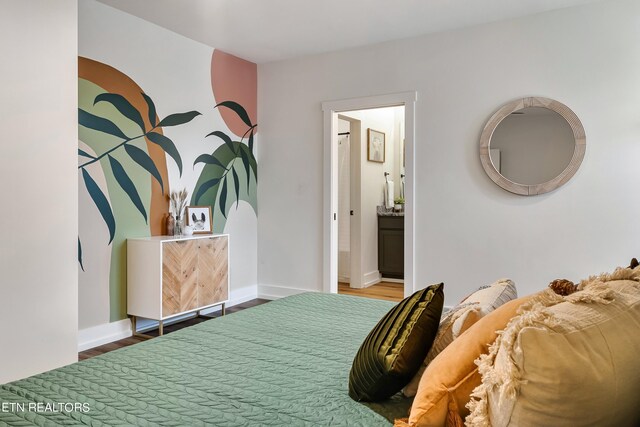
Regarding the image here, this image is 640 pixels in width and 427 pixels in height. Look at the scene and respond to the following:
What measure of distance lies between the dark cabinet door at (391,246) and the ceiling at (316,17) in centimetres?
268

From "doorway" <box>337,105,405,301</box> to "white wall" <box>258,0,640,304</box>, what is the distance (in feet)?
3.40

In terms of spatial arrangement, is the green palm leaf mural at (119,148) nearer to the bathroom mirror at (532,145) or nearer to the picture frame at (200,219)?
the picture frame at (200,219)

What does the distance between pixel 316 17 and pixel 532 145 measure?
216 centimetres

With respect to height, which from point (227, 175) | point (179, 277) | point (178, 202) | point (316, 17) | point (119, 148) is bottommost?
point (179, 277)

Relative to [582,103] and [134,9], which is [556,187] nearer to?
[582,103]

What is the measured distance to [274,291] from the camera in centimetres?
536

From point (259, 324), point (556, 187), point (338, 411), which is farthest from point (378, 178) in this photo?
point (338, 411)

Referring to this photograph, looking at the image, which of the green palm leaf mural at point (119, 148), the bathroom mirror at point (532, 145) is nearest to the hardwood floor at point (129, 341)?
the green palm leaf mural at point (119, 148)

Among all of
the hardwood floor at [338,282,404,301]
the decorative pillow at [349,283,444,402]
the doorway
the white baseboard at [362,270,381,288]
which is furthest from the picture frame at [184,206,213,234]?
the decorative pillow at [349,283,444,402]

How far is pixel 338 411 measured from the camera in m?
1.31

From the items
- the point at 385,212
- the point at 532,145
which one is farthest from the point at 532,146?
the point at 385,212

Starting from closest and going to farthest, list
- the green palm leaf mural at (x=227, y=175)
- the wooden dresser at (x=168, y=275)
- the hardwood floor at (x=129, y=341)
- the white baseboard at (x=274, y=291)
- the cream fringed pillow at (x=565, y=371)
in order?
the cream fringed pillow at (x=565, y=371) → the hardwood floor at (x=129, y=341) → the wooden dresser at (x=168, y=275) → the green palm leaf mural at (x=227, y=175) → the white baseboard at (x=274, y=291)

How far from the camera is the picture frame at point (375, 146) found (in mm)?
6296

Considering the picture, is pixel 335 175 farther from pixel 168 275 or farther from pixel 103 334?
pixel 103 334
